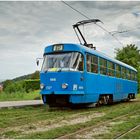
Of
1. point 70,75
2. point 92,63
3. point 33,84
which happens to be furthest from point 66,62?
point 33,84

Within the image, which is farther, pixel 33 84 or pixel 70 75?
pixel 33 84

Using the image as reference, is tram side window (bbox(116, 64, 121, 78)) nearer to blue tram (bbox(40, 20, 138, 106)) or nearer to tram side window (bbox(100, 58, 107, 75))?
tram side window (bbox(100, 58, 107, 75))

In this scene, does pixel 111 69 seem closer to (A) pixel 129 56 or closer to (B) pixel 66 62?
(B) pixel 66 62

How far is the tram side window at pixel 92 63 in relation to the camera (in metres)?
20.0

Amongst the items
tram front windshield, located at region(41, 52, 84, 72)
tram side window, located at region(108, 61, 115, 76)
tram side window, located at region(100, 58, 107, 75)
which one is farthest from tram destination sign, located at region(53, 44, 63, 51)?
tram side window, located at region(108, 61, 115, 76)

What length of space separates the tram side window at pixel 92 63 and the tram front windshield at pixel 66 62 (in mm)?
764

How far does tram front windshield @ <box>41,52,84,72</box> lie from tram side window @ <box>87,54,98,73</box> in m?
0.76

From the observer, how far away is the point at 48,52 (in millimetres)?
19844

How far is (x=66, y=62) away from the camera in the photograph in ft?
62.3

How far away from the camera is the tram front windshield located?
18969 millimetres

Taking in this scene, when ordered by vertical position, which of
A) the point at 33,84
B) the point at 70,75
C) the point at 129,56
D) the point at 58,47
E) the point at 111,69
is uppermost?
the point at 129,56

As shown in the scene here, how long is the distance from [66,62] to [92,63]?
2.00 metres

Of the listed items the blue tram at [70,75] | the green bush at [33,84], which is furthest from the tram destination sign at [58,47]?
the green bush at [33,84]

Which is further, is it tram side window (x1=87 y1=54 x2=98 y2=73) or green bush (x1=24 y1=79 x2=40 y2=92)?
green bush (x1=24 y1=79 x2=40 y2=92)
